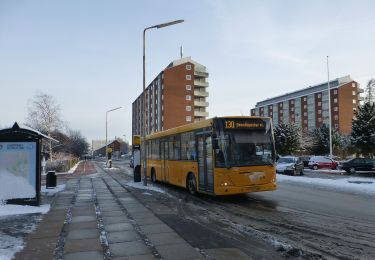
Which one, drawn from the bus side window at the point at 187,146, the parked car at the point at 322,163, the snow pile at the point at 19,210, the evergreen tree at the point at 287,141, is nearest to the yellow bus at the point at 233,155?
the bus side window at the point at 187,146

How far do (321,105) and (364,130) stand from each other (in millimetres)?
76985

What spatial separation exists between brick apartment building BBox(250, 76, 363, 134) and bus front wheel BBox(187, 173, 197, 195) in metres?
97.7

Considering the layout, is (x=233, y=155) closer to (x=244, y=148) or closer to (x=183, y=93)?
(x=244, y=148)

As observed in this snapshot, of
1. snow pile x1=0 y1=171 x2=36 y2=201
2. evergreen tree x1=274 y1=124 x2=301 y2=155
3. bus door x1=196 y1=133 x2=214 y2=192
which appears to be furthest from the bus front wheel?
evergreen tree x1=274 y1=124 x2=301 y2=155

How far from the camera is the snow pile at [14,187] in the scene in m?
12.8

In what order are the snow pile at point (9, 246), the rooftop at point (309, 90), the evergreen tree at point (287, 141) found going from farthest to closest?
the rooftop at point (309, 90), the evergreen tree at point (287, 141), the snow pile at point (9, 246)

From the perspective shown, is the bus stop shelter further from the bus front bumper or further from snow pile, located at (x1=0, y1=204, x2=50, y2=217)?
the bus front bumper

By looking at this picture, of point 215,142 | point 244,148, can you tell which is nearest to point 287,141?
point 244,148

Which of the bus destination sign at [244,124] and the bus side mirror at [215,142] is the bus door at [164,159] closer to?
the bus side mirror at [215,142]

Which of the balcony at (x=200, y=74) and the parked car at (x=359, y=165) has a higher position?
the balcony at (x=200, y=74)

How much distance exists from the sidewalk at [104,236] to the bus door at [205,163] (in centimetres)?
281

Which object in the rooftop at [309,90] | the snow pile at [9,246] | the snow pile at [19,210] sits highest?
the rooftop at [309,90]

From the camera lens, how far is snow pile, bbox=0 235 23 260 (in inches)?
280

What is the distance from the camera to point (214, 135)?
1441cm
